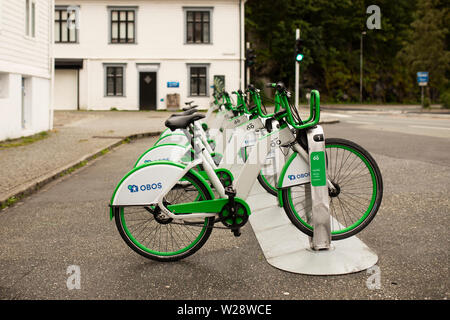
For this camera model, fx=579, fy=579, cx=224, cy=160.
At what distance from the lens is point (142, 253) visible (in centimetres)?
453

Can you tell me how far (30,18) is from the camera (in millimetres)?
17016

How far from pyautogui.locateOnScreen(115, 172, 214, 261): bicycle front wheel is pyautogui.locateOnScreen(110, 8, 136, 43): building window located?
32907 millimetres

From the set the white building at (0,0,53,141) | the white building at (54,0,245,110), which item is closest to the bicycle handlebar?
the white building at (0,0,53,141)

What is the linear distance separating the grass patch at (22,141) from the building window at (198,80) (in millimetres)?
19506

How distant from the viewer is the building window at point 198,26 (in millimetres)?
36031

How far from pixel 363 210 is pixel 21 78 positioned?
45.0 feet

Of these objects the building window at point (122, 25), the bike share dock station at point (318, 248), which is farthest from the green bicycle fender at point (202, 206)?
the building window at point (122, 25)

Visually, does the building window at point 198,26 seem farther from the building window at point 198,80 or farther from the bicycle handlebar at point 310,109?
the bicycle handlebar at point 310,109

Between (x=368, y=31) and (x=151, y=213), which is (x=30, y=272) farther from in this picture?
(x=368, y=31)

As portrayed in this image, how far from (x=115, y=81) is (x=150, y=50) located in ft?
9.59

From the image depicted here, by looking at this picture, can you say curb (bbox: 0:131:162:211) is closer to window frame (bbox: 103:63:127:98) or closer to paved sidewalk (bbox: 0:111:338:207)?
paved sidewalk (bbox: 0:111:338:207)

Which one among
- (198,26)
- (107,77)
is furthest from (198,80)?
(107,77)

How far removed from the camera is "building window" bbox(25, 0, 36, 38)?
16875 millimetres

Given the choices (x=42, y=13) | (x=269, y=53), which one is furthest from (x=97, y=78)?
(x=269, y=53)
